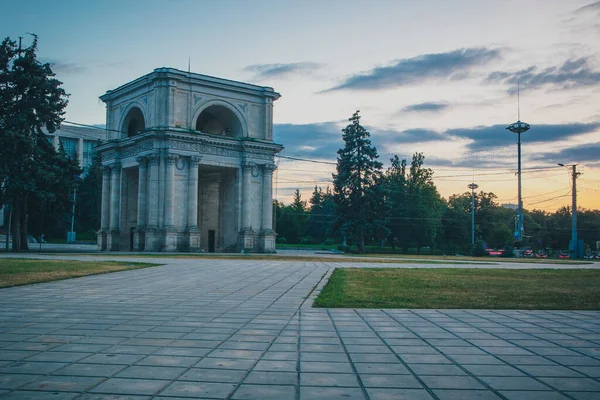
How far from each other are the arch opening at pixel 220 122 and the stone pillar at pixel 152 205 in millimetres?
8867

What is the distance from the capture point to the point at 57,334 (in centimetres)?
707

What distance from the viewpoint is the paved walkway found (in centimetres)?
470

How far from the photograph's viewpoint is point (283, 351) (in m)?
6.27

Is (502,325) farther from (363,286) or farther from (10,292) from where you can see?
(10,292)

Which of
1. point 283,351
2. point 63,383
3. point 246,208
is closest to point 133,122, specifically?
point 246,208

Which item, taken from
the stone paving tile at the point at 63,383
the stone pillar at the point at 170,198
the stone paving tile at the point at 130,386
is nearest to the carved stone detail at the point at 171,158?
the stone pillar at the point at 170,198

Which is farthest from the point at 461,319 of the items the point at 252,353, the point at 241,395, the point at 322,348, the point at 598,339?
the point at 241,395

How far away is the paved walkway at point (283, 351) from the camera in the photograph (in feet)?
15.4

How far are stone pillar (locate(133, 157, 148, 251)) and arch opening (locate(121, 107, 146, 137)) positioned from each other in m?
6.39

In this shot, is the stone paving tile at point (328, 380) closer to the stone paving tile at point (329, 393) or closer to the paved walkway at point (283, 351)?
the paved walkway at point (283, 351)

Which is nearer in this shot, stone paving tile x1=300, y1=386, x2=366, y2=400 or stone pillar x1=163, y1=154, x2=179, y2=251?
stone paving tile x1=300, y1=386, x2=366, y2=400

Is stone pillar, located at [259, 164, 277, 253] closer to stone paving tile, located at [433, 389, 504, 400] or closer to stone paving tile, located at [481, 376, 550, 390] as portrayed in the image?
stone paving tile, located at [481, 376, 550, 390]

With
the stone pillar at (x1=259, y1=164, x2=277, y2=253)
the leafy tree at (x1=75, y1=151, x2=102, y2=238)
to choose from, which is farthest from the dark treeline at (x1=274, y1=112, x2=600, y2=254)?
the leafy tree at (x1=75, y1=151, x2=102, y2=238)

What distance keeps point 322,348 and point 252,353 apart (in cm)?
89
